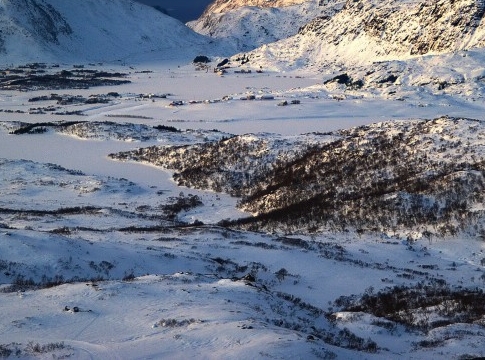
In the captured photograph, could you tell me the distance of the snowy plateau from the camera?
42.0ft

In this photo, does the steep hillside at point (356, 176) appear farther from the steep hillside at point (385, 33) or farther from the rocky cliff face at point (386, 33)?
the steep hillside at point (385, 33)

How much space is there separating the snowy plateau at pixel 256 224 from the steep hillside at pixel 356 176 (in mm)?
169

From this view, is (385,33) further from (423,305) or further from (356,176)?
(423,305)

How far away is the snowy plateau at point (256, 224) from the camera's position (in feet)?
42.0

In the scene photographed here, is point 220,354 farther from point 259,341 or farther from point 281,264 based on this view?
point 281,264

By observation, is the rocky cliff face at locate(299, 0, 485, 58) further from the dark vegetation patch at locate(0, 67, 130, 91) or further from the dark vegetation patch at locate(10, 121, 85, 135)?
the dark vegetation patch at locate(10, 121, 85, 135)

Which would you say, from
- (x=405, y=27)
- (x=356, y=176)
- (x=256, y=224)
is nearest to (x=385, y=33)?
(x=405, y=27)

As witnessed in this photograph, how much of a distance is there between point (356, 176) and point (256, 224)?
8680 millimetres

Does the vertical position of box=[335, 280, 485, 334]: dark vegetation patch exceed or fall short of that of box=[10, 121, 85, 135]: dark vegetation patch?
it falls short

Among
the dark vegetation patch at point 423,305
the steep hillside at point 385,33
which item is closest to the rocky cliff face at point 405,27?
the steep hillside at point 385,33

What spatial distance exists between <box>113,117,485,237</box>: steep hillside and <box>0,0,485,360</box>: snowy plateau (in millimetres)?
169

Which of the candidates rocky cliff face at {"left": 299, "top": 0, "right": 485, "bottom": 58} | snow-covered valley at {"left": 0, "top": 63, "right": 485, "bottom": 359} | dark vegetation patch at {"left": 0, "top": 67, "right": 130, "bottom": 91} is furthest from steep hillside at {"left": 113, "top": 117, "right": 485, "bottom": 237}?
dark vegetation patch at {"left": 0, "top": 67, "right": 130, "bottom": 91}

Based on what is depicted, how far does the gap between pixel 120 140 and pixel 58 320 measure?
51.3 meters

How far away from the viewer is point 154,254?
2186 centimetres
